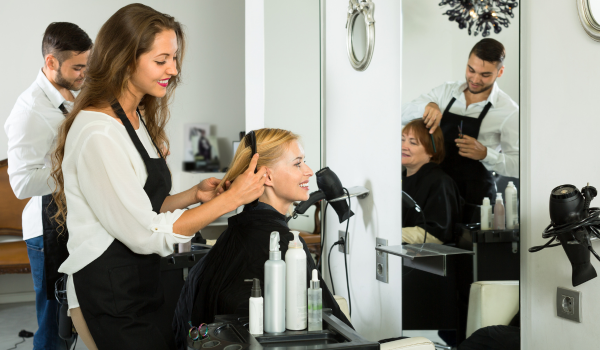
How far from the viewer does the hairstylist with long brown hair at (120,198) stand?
4.26 ft

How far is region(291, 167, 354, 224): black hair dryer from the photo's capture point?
2258 mm

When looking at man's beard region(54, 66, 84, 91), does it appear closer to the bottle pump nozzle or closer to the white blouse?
the white blouse

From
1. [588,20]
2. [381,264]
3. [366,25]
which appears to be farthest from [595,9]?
[381,264]

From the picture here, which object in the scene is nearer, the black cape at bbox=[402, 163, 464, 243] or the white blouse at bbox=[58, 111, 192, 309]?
the white blouse at bbox=[58, 111, 192, 309]

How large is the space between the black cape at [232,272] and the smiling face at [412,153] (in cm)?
57

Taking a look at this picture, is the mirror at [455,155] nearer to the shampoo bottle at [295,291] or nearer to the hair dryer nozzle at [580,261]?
the hair dryer nozzle at [580,261]

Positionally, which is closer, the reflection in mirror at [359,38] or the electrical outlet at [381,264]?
the electrical outlet at [381,264]

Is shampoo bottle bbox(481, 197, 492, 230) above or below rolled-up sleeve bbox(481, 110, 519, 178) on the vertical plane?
below

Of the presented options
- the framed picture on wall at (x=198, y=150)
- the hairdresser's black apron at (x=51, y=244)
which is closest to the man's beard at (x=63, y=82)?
the hairdresser's black apron at (x=51, y=244)

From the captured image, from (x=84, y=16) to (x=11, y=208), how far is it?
1.83m

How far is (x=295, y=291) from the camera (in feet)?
4.07

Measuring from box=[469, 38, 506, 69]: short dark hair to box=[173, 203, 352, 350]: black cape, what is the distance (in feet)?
2.94

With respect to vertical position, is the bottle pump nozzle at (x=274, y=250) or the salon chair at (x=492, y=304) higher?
the bottle pump nozzle at (x=274, y=250)

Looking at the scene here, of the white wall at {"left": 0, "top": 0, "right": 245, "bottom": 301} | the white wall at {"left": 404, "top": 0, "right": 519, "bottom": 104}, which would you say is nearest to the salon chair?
the white wall at {"left": 404, "top": 0, "right": 519, "bottom": 104}
